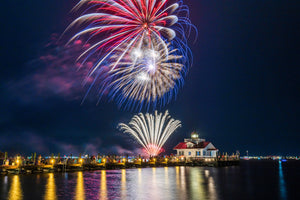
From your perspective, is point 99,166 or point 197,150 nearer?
point 99,166

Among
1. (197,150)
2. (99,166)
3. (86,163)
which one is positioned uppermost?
(197,150)

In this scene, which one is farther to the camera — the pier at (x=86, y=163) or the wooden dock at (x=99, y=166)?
the pier at (x=86, y=163)

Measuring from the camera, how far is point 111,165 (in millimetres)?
56312

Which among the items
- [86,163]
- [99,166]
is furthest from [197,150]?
[86,163]

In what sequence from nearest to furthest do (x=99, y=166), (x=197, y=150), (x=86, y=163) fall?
(x=86, y=163)
(x=99, y=166)
(x=197, y=150)

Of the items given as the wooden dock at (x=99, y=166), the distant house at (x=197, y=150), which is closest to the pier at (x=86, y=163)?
the wooden dock at (x=99, y=166)

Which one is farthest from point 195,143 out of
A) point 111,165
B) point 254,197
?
point 254,197

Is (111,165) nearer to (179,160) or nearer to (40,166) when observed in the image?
(40,166)

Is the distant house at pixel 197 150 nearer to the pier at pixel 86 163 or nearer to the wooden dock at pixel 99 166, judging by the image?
the pier at pixel 86 163

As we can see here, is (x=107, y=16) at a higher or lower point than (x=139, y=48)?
higher

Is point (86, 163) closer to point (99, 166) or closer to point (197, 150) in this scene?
point (99, 166)

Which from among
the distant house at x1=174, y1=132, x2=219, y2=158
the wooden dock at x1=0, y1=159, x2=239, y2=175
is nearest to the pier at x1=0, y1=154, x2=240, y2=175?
the wooden dock at x1=0, y1=159, x2=239, y2=175

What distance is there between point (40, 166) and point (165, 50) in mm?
26644

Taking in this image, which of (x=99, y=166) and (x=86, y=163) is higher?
(x=86, y=163)
